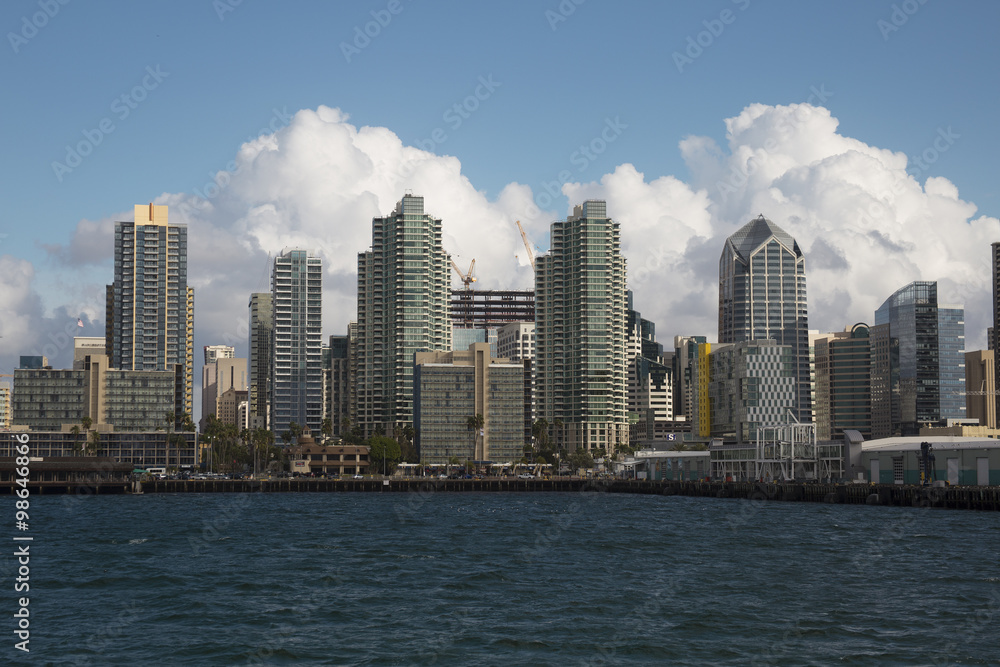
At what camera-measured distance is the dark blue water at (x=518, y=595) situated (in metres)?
42.2

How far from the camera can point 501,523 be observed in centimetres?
11444

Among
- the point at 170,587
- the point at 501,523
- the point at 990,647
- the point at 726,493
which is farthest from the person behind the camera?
the point at 726,493

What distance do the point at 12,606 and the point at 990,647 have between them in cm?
4557

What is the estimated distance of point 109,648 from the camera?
42.8 metres

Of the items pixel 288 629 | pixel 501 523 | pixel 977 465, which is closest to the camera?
pixel 288 629

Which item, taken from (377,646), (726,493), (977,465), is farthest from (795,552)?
(726,493)

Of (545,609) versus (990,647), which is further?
(545,609)

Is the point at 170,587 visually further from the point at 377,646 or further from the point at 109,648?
the point at 377,646

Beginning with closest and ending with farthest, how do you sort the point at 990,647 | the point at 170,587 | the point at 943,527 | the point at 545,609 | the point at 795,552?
the point at 990,647 < the point at 545,609 < the point at 170,587 < the point at 795,552 < the point at 943,527

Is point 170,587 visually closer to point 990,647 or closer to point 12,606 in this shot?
point 12,606

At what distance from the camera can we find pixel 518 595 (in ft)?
183

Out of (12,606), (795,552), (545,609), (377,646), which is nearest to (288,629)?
(377,646)

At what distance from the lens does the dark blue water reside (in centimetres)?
4216

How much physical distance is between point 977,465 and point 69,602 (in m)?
124
